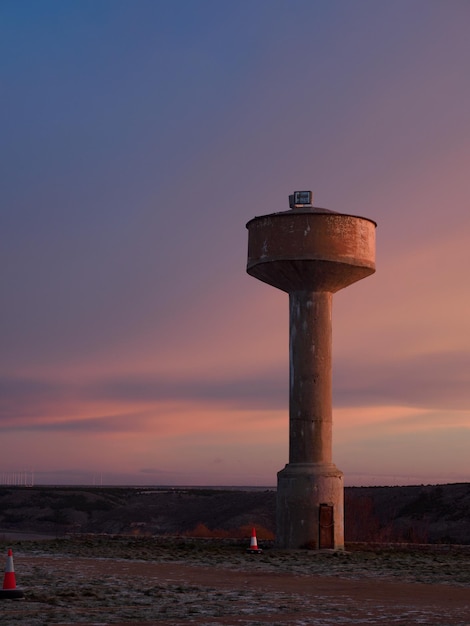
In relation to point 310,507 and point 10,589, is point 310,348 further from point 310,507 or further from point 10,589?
point 10,589

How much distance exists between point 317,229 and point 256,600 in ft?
43.9

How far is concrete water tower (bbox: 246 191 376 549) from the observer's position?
27.0 m

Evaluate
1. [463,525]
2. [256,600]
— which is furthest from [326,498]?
[463,525]

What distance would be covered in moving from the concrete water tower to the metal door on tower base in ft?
0.09

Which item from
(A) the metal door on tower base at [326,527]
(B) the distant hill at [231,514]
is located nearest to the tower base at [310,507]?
(A) the metal door on tower base at [326,527]

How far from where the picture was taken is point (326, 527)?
2695cm

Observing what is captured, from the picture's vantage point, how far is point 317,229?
2750 centimetres

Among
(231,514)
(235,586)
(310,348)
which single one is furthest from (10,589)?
(231,514)

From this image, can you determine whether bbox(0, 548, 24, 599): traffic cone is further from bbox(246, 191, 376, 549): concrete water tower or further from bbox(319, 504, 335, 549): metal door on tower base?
bbox(319, 504, 335, 549): metal door on tower base

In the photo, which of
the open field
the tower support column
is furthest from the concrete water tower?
the open field

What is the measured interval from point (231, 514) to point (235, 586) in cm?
4552

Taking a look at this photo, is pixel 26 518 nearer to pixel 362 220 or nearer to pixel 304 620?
pixel 362 220

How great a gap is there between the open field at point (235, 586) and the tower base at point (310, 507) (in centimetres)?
66

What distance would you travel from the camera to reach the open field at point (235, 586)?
14141mm
